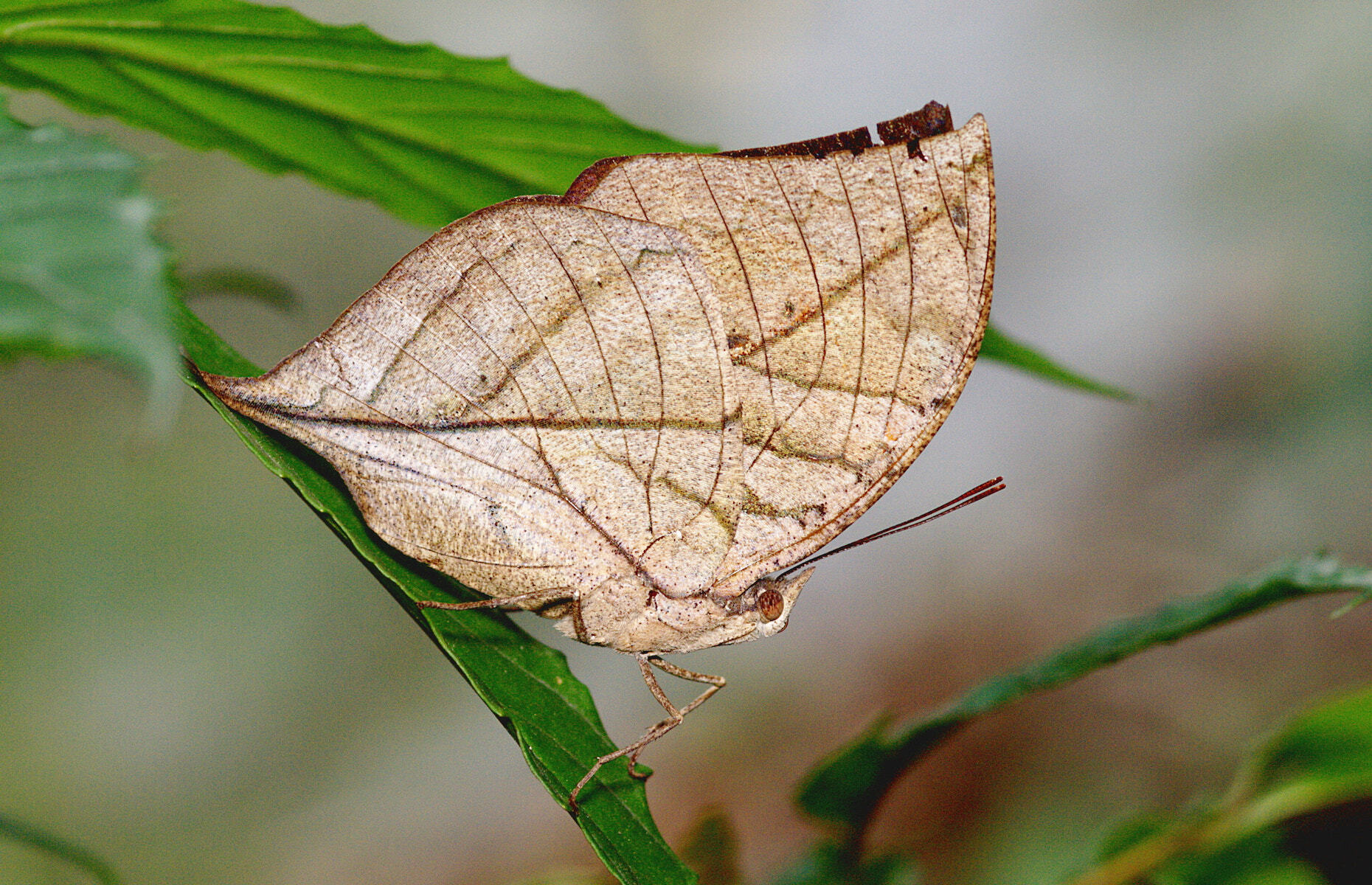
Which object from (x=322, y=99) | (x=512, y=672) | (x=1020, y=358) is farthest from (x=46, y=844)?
(x=1020, y=358)

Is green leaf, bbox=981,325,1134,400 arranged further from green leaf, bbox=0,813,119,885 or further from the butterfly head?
green leaf, bbox=0,813,119,885

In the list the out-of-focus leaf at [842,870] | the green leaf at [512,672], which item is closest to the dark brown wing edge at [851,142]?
the green leaf at [512,672]

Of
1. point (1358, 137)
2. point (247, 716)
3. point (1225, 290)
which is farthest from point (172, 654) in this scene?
point (1358, 137)

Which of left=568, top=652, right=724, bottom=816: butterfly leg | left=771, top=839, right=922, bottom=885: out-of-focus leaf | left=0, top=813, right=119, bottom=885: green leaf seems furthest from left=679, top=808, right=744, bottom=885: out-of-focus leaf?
left=0, top=813, right=119, bottom=885: green leaf

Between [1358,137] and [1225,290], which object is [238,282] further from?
[1358,137]

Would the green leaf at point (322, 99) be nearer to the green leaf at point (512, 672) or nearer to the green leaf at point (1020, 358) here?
the green leaf at point (512, 672)

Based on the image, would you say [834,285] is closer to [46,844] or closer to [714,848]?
[714,848]

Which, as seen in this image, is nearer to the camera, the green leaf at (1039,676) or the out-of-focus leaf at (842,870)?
the green leaf at (1039,676)
